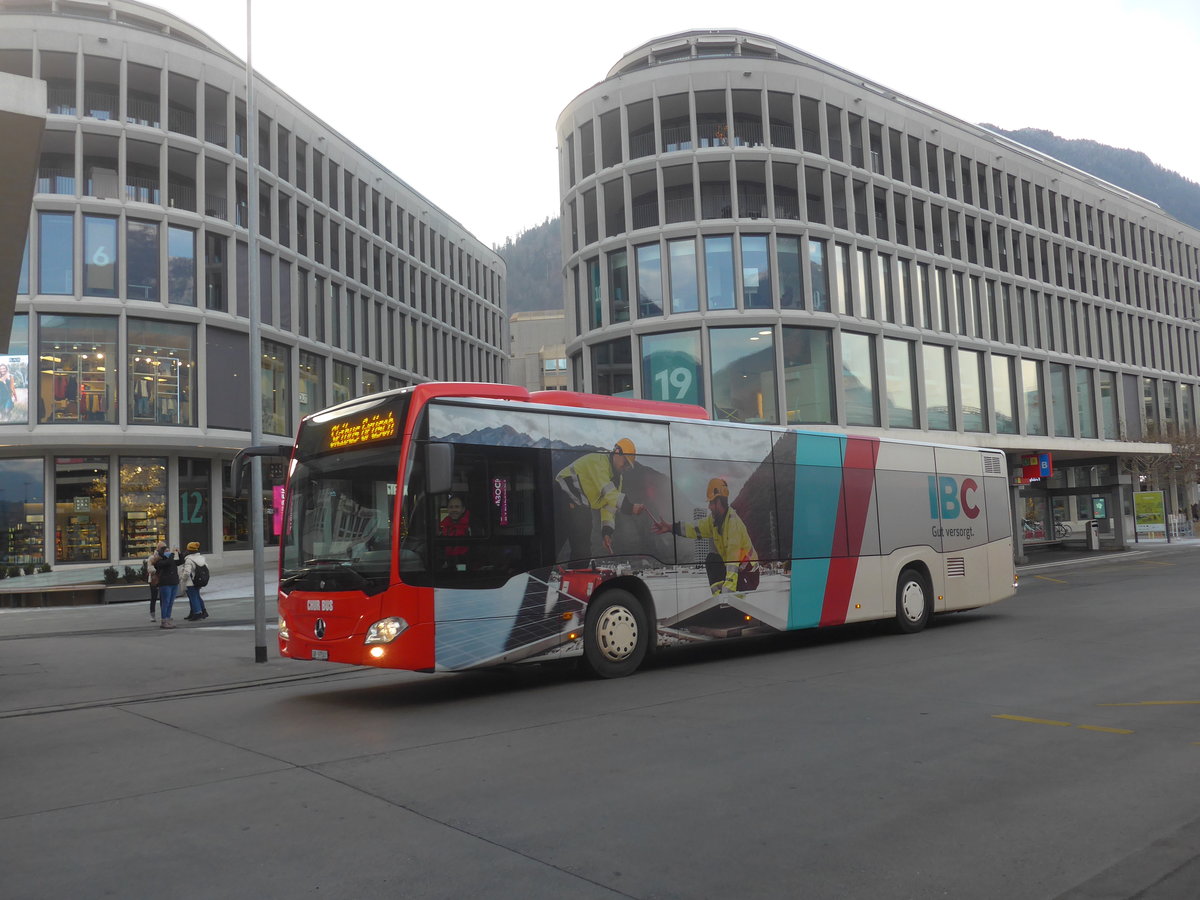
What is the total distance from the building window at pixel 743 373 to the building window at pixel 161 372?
21.3 m

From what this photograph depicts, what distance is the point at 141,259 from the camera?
3928cm

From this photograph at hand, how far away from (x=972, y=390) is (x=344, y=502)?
40.6 m

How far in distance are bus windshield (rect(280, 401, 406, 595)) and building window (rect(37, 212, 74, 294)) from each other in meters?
33.3

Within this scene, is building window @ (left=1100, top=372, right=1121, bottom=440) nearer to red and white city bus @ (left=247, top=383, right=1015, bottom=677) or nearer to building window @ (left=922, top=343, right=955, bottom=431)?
building window @ (left=922, top=343, right=955, bottom=431)

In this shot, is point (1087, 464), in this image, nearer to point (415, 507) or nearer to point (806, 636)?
point (806, 636)

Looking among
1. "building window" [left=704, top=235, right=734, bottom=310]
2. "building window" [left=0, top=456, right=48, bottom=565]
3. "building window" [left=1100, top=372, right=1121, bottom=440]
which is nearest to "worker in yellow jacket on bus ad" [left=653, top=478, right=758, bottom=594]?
"building window" [left=704, top=235, right=734, bottom=310]

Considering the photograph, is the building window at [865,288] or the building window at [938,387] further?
the building window at [938,387]

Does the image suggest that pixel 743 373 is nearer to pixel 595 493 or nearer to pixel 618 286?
pixel 618 286

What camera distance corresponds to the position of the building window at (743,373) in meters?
38.1

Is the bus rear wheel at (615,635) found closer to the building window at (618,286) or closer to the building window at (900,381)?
the building window at (618,286)

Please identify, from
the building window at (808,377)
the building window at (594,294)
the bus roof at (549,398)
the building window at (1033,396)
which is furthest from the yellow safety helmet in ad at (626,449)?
the building window at (1033,396)

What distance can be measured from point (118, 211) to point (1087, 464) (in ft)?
134

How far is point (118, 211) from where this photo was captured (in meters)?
38.8

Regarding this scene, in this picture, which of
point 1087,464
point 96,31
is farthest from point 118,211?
point 1087,464
